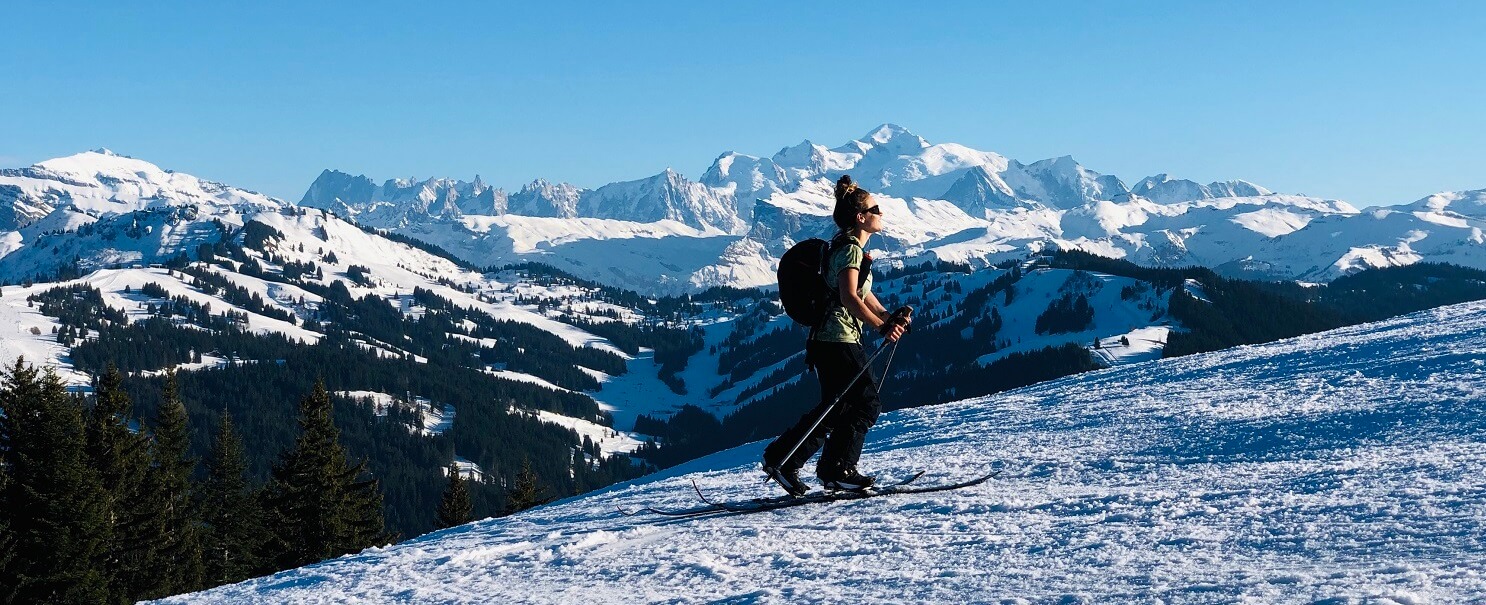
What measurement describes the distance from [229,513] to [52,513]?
24.3m

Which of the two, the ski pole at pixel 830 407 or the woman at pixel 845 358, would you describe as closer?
the woman at pixel 845 358

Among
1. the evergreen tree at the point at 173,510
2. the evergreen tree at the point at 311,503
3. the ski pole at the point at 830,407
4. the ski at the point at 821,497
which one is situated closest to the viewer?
the ski pole at the point at 830,407

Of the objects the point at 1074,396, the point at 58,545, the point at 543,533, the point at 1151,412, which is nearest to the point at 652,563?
the point at 543,533

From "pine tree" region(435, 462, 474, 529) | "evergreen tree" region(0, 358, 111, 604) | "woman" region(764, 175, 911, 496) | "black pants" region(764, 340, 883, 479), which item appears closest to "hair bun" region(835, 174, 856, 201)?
"woman" region(764, 175, 911, 496)

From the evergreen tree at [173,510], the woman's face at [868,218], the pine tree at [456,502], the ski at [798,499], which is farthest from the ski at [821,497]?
the pine tree at [456,502]

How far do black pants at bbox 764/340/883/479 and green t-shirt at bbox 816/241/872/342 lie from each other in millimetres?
98

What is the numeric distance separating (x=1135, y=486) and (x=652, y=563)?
5.27 m

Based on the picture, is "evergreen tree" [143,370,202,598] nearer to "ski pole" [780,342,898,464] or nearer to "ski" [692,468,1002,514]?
"ski" [692,468,1002,514]

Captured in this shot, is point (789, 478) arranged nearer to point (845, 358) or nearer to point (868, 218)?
point (845, 358)

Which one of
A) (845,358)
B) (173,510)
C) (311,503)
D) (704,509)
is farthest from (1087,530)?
(173,510)

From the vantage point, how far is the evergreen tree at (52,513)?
28.2m

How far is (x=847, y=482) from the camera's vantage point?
11.1 metres

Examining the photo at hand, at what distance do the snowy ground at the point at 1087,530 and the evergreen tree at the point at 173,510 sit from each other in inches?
1158

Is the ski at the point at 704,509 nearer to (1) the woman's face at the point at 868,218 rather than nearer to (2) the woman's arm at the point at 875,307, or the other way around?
(2) the woman's arm at the point at 875,307
